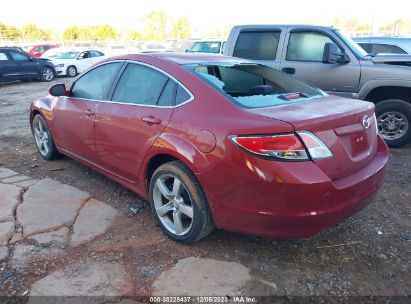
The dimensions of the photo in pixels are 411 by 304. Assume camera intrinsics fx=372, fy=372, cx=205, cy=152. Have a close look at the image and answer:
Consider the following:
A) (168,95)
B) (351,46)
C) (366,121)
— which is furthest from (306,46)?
(168,95)

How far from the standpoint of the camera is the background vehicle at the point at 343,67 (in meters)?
5.54

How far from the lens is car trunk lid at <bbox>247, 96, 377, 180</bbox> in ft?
8.16

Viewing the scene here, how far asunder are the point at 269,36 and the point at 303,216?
14.7 feet

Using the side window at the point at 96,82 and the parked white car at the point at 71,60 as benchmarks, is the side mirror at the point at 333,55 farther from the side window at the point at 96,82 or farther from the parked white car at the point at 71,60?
the parked white car at the point at 71,60

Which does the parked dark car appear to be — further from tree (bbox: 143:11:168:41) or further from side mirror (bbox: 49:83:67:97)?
tree (bbox: 143:11:168:41)

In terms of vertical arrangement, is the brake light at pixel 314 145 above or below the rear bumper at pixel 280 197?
above

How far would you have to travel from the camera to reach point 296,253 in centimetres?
297

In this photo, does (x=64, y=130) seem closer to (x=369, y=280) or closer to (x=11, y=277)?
(x=11, y=277)

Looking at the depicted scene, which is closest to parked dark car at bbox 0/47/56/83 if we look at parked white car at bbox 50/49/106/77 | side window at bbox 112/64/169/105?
parked white car at bbox 50/49/106/77

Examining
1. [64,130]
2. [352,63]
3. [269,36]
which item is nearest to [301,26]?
[269,36]

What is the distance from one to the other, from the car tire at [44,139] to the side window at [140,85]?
1827mm

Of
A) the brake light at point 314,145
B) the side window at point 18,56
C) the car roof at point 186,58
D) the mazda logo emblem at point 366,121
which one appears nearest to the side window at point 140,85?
the car roof at point 186,58

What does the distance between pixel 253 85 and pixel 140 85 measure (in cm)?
104

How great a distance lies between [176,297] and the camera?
8.16 ft
